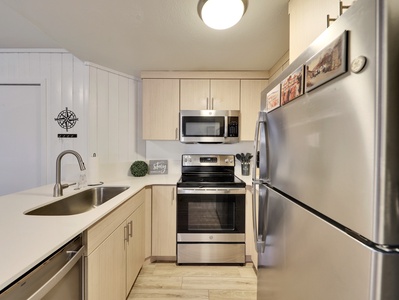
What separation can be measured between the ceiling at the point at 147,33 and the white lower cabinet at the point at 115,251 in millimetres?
1381

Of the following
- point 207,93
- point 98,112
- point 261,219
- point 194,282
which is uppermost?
point 207,93

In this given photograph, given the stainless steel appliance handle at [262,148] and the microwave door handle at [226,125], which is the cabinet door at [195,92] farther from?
the stainless steel appliance handle at [262,148]

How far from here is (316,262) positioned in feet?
2.10

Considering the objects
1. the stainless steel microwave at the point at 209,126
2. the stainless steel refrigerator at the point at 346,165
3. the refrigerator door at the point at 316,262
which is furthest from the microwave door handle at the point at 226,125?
the stainless steel refrigerator at the point at 346,165

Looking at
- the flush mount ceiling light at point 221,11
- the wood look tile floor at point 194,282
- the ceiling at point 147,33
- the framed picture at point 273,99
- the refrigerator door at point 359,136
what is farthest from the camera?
the wood look tile floor at point 194,282

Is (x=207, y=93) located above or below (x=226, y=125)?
above

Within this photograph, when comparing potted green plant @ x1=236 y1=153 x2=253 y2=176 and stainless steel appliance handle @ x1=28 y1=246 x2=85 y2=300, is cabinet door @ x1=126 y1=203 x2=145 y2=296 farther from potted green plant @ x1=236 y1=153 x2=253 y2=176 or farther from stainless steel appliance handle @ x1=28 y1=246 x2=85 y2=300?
potted green plant @ x1=236 y1=153 x2=253 y2=176

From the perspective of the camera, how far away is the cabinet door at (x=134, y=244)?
1.63m

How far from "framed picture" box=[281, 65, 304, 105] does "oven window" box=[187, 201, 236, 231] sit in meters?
1.47

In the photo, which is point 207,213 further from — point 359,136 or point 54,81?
point 54,81

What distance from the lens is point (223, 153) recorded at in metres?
2.72

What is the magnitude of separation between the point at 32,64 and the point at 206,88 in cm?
199

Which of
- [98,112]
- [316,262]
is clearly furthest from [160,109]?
[316,262]

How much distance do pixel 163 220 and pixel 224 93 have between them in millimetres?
1648
